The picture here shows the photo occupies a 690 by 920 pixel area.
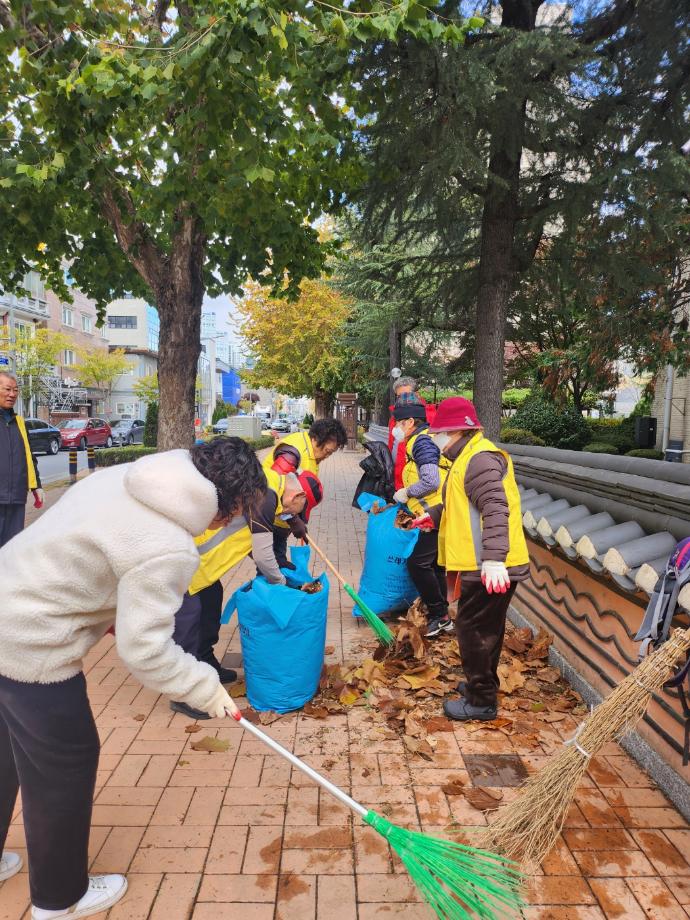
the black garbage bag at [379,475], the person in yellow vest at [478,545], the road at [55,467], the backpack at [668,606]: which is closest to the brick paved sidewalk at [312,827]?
the person in yellow vest at [478,545]

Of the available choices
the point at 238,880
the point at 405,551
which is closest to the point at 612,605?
the point at 405,551

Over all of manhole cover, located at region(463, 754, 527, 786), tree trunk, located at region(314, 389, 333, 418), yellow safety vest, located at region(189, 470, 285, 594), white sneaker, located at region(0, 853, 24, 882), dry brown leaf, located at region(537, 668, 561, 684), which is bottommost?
white sneaker, located at region(0, 853, 24, 882)

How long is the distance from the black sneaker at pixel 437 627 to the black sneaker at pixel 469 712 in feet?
3.88

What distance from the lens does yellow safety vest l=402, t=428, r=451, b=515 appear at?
4.63m

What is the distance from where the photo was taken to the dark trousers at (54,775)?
6.21ft

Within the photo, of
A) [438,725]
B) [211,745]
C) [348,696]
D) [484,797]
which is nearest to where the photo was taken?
[484,797]

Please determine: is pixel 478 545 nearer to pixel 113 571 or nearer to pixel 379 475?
pixel 113 571

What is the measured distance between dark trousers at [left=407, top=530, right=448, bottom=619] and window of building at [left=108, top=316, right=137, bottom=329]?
65.2m

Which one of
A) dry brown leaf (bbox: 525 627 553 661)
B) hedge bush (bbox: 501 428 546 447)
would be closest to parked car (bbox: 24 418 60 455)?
hedge bush (bbox: 501 428 546 447)

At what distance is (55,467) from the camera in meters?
20.5

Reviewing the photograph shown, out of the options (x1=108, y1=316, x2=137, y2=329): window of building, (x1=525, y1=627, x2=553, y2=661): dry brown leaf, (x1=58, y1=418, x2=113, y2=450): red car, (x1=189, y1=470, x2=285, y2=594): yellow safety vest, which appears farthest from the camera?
(x1=108, y1=316, x2=137, y2=329): window of building

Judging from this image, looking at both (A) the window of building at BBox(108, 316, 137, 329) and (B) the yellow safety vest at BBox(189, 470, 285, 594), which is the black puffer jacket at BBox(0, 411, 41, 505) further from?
(A) the window of building at BBox(108, 316, 137, 329)

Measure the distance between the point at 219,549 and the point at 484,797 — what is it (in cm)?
182

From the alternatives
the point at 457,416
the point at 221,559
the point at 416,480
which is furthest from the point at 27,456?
the point at 457,416
